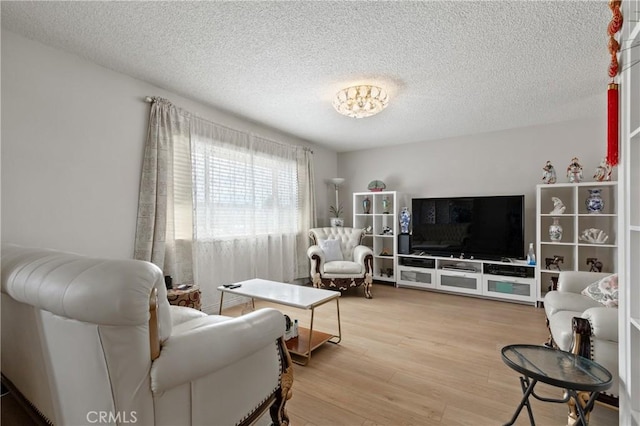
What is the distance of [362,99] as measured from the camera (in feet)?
9.06

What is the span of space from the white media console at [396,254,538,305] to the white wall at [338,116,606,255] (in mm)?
680

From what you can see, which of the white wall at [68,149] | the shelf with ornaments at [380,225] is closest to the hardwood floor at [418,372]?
the white wall at [68,149]

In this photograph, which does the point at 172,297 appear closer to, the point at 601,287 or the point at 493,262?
the point at 601,287

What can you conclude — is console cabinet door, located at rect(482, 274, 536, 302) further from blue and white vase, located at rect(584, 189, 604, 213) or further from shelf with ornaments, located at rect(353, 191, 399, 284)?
shelf with ornaments, located at rect(353, 191, 399, 284)

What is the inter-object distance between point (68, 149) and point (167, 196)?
0.83 m

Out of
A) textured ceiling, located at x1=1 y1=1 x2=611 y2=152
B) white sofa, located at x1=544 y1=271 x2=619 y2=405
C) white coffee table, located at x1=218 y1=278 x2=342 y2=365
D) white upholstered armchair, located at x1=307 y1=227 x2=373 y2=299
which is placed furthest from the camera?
white upholstered armchair, located at x1=307 y1=227 x2=373 y2=299

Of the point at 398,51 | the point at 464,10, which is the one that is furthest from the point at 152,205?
the point at 464,10

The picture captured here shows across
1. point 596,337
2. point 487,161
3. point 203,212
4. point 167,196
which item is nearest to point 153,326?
point 596,337

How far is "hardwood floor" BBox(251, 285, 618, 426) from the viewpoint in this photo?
1.64 metres

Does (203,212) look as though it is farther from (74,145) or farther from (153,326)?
(153,326)

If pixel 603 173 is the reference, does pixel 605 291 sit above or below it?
below

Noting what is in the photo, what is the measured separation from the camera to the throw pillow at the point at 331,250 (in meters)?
4.39

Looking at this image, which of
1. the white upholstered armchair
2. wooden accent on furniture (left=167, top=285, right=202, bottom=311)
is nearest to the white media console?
the white upholstered armchair

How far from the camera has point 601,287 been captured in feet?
6.98
